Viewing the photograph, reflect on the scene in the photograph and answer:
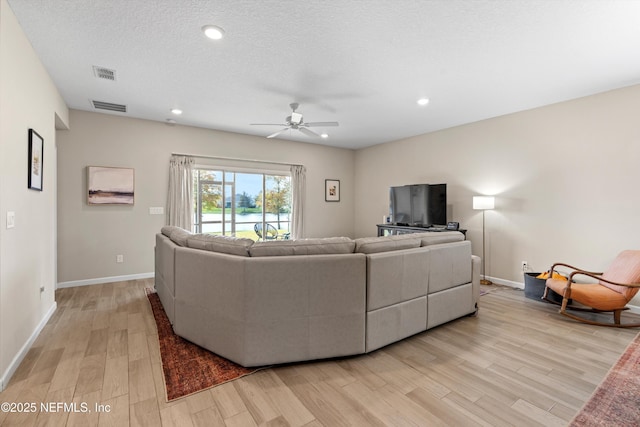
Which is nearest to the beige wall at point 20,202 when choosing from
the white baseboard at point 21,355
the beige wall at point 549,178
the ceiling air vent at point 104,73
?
the white baseboard at point 21,355

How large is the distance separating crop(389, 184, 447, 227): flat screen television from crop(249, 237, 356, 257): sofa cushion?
3404 millimetres

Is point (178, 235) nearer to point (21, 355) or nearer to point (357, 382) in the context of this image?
point (21, 355)

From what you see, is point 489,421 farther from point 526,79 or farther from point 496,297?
point 526,79

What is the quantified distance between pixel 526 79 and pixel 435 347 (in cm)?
317

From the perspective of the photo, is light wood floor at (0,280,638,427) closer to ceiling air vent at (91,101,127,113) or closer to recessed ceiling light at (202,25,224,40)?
recessed ceiling light at (202,25,224,40)

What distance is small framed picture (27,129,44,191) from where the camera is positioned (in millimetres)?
2588

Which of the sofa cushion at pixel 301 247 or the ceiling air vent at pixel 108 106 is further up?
the ceiling air vent at pixel 108 106

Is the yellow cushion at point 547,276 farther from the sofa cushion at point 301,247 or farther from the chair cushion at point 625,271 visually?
the sofa cushion at point 301,247

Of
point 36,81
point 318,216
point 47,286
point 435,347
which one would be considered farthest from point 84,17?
point 318,216

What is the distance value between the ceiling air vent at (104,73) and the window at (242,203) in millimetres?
2340

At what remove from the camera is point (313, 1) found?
2125 millimetres

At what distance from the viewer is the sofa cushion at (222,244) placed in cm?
232

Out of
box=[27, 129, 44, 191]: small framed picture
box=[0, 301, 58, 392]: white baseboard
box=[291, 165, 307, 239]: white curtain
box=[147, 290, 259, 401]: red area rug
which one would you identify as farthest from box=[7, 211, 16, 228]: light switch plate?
box=[291, 165, 307, 239]: white curtain

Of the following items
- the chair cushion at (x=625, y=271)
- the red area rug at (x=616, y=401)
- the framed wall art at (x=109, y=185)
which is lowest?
the red area rug at (x=616, y=401)
